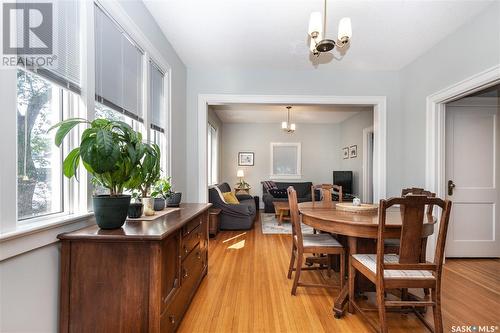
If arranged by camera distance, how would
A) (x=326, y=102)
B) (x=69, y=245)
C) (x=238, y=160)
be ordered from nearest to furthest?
(x=69, y=245) → (x=326, y=102) → (x=238, y=160)

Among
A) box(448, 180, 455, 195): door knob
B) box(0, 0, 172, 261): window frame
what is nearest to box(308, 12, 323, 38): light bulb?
box(0, 0, 172, 261): window frame

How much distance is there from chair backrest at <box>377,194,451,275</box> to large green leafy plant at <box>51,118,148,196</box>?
1.58 m

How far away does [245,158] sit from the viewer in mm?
7586

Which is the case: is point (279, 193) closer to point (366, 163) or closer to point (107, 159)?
point (366, 163)

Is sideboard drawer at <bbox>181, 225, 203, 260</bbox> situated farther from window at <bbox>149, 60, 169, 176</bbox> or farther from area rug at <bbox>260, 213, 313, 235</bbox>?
area rug at <bbox>260, 213, 313, 235</bbox>

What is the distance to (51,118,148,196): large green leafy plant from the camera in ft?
4.02

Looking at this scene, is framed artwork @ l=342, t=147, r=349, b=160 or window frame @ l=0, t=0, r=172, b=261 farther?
framed artwork @ l=342, t=147, r=349, b=160

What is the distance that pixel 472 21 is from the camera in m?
2.49

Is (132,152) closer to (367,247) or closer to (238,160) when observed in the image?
(367,247)

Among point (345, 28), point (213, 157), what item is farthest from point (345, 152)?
point (345, 28)

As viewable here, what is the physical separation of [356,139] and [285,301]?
17.1ft

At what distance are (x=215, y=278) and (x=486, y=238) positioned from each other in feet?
11.8

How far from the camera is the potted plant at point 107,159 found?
1231 millimetres

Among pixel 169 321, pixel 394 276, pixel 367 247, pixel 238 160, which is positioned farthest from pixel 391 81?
pixel 238 160
